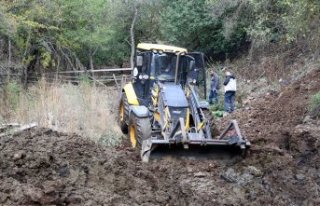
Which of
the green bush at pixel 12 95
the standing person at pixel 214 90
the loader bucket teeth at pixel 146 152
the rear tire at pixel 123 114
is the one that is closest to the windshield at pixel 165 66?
the rear tire at pixel 123 114

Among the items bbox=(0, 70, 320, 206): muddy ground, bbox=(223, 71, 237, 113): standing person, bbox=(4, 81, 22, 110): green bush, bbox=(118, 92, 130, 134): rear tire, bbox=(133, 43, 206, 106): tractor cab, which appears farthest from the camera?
bbox=(223, 71, 237, 113): standing person

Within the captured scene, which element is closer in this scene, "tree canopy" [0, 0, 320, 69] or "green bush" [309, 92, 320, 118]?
"green bush" [309, 92, 320, 118]

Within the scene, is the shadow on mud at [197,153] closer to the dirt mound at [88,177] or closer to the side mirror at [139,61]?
the dirt mound at [88,177]

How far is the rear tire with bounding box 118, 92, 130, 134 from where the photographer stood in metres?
11.2

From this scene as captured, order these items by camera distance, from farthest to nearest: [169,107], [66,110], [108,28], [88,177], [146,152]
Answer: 1. [108,28]
2. [66,110]
3. [169,107]
4. [146,152]
5. [88,177]

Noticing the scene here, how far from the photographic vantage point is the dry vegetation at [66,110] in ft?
37.5

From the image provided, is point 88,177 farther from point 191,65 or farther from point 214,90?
point 214,90

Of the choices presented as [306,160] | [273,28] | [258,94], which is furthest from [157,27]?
[306,160]

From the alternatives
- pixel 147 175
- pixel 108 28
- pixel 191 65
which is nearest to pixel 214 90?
pixel 191 65

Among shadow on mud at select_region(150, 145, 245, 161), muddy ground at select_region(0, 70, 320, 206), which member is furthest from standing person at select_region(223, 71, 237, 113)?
shadow on mud at select_region(150, 145, 245, 161)

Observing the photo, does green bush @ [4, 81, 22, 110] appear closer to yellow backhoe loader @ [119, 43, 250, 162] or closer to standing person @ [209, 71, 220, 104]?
yellow backhoe loader @ [119, 43, 250, 162]

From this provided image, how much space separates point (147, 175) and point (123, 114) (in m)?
4.70

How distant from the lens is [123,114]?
11.8m

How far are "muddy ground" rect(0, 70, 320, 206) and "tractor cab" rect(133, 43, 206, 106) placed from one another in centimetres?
217
